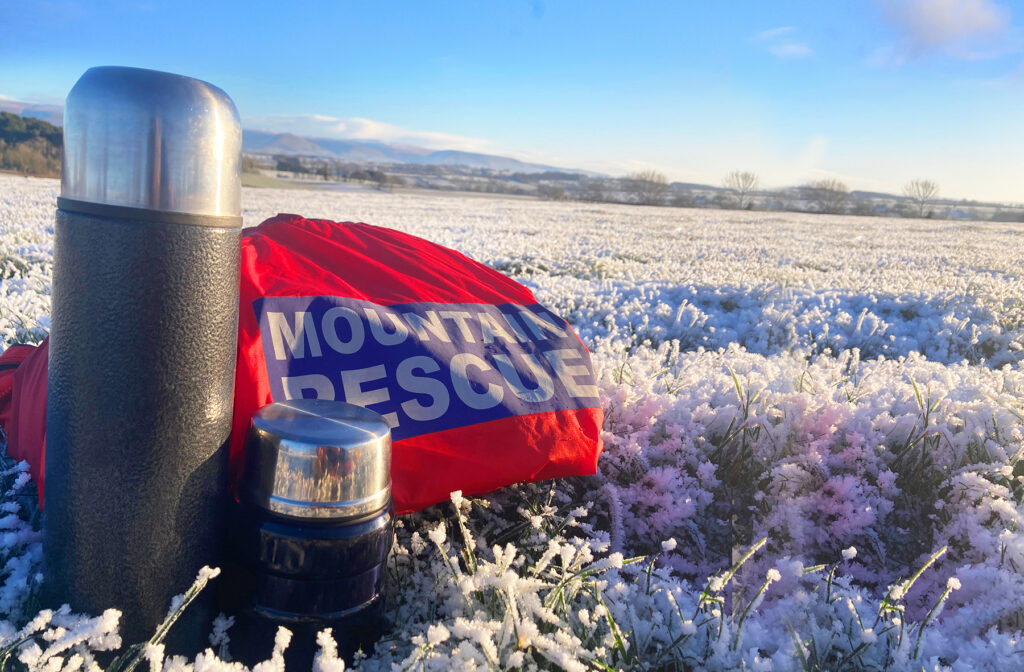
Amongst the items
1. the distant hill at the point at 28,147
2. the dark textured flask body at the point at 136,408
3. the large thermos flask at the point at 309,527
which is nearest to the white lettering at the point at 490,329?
the large thermos flask at the point at 309,527

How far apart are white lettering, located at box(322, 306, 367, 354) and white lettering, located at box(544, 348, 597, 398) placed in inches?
32.8

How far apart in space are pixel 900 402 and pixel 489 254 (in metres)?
9.22

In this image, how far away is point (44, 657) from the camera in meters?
1.58

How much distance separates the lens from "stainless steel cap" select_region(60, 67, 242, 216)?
1.62 metres

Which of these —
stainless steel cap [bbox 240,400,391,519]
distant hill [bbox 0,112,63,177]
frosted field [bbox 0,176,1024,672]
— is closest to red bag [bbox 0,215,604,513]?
frosted field [bbox 0,176,1024,672]

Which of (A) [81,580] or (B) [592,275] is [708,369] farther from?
(B) [592,275]

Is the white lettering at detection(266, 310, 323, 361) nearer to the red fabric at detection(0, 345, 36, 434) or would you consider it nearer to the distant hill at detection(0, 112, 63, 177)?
the red fabric at detection(0, 345, 36, 434)

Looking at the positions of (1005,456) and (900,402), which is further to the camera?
(900,402)

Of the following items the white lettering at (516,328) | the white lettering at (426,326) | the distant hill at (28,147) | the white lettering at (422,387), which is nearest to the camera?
the white lettering at (422,387)

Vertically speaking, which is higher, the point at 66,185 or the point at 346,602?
the point at 66,185

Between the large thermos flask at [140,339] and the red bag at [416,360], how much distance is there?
0.36 metres

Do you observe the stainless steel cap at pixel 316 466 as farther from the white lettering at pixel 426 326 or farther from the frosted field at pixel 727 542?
the white lettering at pixel 426 326

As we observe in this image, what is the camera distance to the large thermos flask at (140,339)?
1640mm

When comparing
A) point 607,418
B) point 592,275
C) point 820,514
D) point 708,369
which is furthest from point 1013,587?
point 592,275
